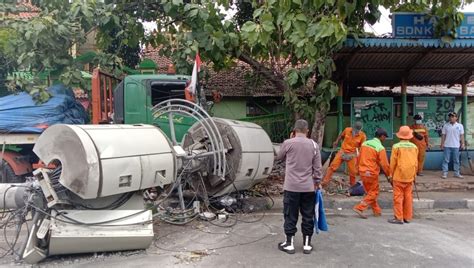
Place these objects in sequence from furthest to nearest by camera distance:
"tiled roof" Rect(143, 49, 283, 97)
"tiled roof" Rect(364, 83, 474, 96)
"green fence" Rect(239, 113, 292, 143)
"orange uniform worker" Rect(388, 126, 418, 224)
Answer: "tiled roof" Rect(143, 49, 283, 97) < "tiled roof" Rect(364, 83, 474, 96) < "green fence" Rect(239, 113, 292, 143) < "orange uniform worker" Rect(388, 126, 418, 224)

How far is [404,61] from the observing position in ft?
37.1

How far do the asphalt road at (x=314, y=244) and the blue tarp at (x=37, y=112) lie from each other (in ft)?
12.7

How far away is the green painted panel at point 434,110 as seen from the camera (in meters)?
12.3

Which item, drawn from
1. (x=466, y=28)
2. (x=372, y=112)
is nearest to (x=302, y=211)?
(x=466, y=28)

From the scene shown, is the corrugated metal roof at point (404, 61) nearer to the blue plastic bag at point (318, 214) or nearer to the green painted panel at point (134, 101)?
the green painted panel at point (134, 101)

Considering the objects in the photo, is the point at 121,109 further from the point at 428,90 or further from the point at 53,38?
the point at 428,90

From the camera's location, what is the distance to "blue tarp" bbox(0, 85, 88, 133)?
342 inches

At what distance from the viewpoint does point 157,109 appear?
25.5ft

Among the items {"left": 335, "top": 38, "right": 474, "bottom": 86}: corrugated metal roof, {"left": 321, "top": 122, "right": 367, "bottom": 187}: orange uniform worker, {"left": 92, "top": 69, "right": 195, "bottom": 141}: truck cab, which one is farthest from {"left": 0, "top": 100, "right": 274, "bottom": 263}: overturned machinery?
{"left": 335, "top": 38, "right": 474, "bottom": 86}: corrugated metal roof

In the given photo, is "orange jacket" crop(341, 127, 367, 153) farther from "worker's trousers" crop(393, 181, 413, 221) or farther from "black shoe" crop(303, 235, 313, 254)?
"black shoe" crop(303, 235, 313, 254)

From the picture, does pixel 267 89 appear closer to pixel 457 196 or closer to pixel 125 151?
pixel 457 196

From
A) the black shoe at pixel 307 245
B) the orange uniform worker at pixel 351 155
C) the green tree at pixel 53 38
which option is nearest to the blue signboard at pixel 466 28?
the orange uniform worker at pixel 351 155

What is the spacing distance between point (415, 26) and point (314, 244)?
5928mm

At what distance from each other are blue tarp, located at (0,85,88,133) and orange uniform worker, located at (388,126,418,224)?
642 centimetres
